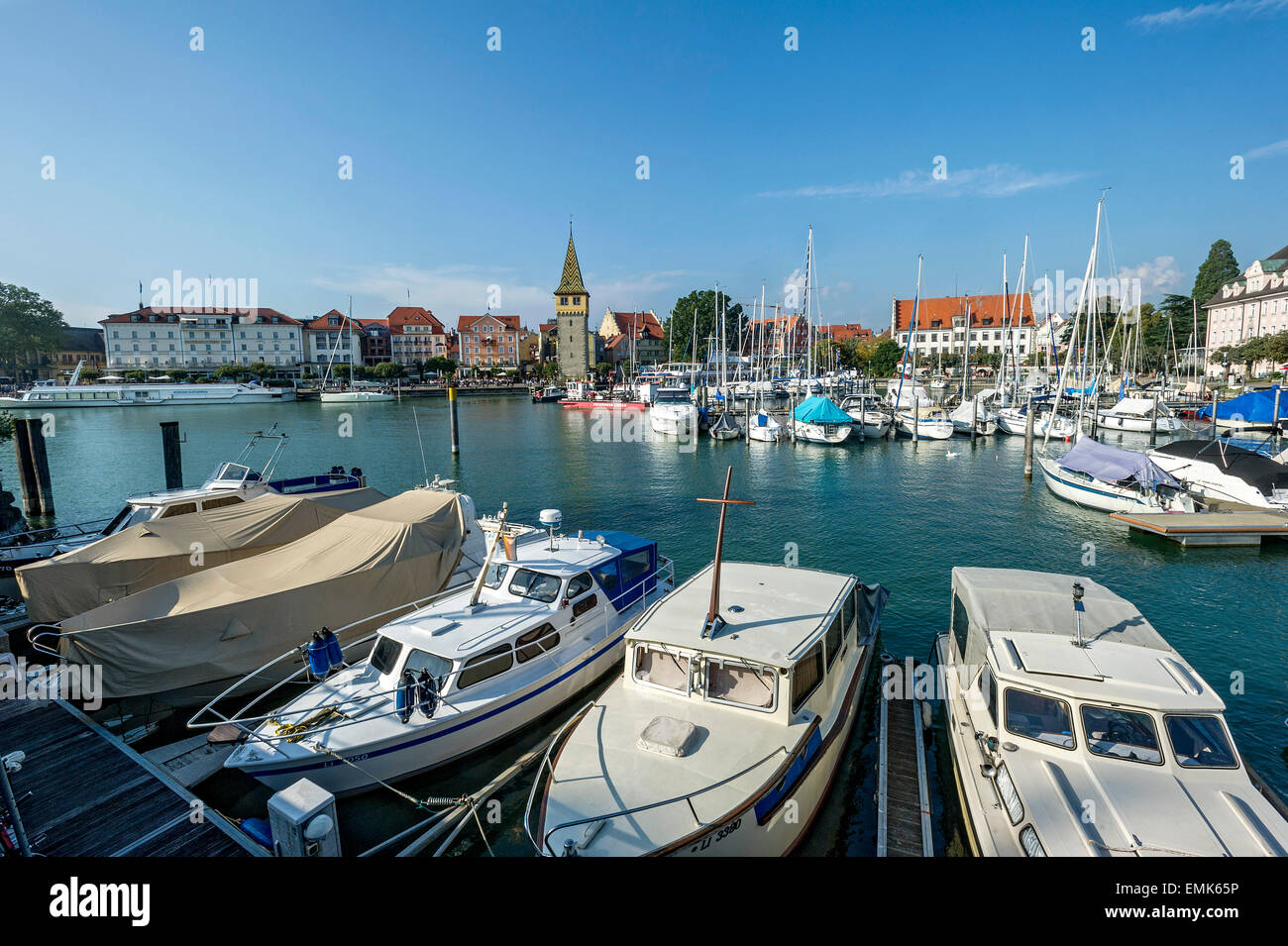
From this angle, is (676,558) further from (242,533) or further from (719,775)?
(719,775)

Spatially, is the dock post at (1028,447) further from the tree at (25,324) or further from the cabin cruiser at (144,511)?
the tree at (25,324)

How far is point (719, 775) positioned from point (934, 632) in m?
11.9

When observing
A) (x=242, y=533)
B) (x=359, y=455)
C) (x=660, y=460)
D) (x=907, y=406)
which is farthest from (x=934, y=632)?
(x=907, y=406)

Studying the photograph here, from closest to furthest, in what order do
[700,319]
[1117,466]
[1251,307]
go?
1. [1117,466]
2. [1251,307]
3. [700,319]

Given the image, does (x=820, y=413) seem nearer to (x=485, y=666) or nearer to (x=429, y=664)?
(x=485, y=666)

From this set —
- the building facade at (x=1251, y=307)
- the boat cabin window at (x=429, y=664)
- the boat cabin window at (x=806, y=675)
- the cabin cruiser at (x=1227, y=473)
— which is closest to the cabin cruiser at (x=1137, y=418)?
the cabin cruiser at (x=1227, y=473)

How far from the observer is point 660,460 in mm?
50938

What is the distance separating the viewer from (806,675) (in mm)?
9805

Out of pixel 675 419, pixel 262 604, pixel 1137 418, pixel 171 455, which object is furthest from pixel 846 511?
pixel 1137 418

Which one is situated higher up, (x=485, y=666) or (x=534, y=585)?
(x=534, y=585)

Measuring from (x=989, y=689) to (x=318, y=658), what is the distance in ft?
38.6

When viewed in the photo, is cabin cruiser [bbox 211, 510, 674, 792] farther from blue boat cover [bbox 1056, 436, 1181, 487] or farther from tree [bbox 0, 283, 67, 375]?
tree [bbox 0, 283, 67, 375]

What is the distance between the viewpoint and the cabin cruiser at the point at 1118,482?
29.3 metres

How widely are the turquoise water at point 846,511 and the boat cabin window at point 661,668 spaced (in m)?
3.85
